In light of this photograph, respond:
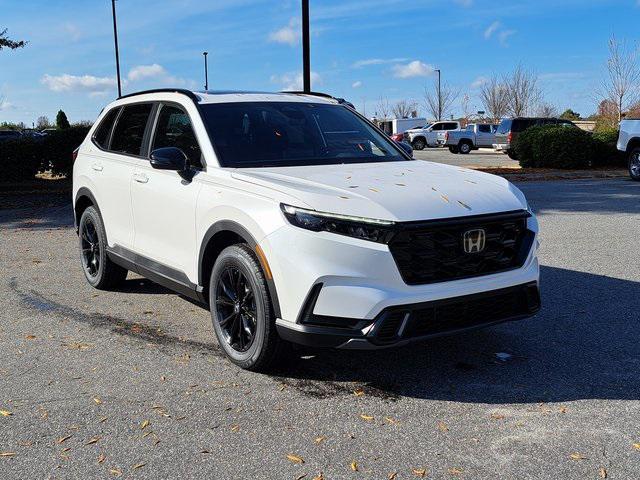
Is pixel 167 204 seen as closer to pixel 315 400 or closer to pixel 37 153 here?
pixel 315 400

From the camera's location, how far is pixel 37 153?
18.2 metres

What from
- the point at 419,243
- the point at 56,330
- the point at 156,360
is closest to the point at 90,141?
the point at 56,330

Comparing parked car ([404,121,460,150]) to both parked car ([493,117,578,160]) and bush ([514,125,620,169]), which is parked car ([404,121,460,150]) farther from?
bush ([514,125,620,169])

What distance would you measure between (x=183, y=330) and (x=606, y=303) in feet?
11.9

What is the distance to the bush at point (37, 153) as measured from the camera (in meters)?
18.0

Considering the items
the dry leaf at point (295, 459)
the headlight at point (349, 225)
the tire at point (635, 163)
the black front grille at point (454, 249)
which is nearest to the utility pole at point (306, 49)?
the tire at point (635, 163)

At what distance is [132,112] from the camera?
638cm

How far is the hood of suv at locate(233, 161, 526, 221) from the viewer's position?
3973 mm

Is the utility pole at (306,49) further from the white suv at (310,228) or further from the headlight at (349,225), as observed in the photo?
the headlight at (349,225)

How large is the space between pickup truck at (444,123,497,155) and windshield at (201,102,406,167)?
34247 millimetres

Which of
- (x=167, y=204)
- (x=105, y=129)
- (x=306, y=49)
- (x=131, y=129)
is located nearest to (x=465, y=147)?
(x=306, y=49)

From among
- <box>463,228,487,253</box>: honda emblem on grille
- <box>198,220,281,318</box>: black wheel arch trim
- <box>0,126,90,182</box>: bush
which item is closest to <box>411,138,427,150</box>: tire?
<box>0,126,90,182</box>: bush

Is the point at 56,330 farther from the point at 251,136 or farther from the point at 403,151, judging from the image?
the point at 403,151

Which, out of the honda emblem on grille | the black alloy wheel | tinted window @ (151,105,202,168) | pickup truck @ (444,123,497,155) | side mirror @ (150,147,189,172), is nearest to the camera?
the honda emblem on grille
